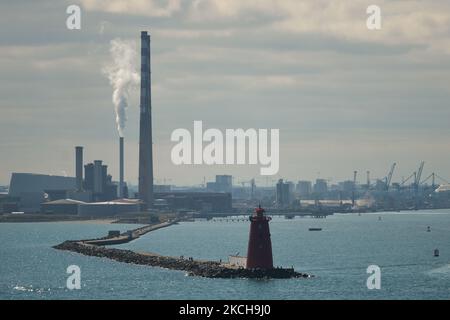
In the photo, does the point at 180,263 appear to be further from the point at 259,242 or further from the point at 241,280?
the point at 259,242

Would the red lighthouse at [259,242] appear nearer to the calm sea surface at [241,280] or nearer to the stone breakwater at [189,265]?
the stone breakwater at [189,265]

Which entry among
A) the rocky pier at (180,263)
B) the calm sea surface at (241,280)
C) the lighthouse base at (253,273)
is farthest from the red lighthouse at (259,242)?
the calm sea surface at (241,280)

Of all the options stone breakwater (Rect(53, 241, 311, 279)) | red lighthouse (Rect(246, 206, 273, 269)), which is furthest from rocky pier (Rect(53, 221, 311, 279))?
red lighthouse (Rect(246, 206, 273, 269))

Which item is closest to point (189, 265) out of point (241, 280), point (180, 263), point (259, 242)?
point (180, 263)

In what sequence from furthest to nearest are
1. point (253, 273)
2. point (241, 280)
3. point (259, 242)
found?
point (253, 273), point (241, 280), point (259, 242)
